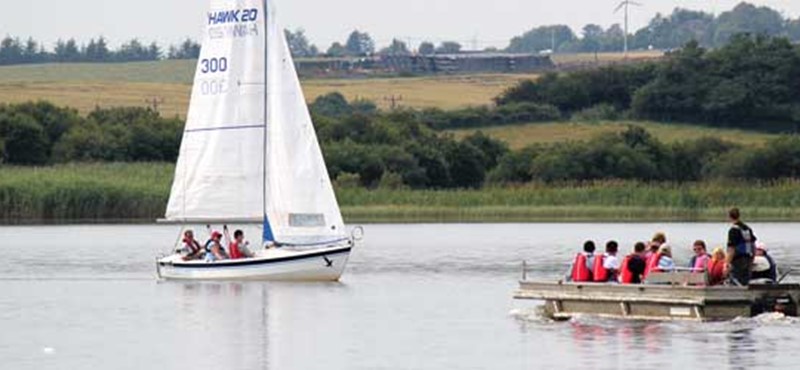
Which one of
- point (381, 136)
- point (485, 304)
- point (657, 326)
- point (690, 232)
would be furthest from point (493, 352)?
point (381, 136)

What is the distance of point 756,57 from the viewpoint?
120m

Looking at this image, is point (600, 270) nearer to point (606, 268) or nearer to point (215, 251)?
point (606, 268)

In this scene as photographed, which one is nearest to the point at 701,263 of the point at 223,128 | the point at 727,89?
the point at 223,128

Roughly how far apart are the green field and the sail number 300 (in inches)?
925

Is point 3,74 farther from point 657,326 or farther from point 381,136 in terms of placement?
point 657,326

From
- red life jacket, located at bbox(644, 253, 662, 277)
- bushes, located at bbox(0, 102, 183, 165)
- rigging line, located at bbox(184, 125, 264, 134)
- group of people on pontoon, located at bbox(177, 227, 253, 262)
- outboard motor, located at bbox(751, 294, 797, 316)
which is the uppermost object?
rigging line, located at bbox(184, 125, 264, 134)

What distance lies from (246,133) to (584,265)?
14.3 meters

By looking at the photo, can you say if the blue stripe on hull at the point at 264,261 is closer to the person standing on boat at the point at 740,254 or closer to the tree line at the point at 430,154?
the person standing on boat at the point at 740,254

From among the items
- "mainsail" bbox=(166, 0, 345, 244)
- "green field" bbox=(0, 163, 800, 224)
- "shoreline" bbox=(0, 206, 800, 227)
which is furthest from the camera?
"shoreline" bbox=(0, 206, 800, 227)

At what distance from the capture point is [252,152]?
50250mm

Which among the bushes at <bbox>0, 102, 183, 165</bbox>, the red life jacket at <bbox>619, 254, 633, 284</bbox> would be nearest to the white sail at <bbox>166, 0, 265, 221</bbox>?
the red life jacket at <bbox>619, 254, 633, 284</bbox>

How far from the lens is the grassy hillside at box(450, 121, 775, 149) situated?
368 ft

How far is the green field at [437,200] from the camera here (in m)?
74.8

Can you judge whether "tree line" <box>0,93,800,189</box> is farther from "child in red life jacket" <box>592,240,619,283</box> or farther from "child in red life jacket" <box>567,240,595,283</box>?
"child in red life jacket" <box>592,240,619,283</box>
